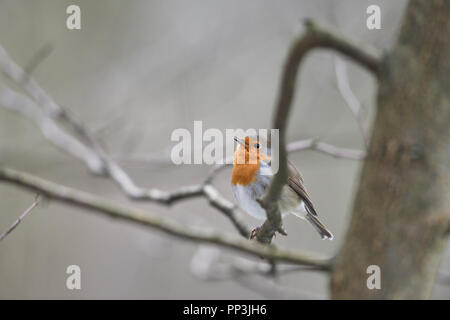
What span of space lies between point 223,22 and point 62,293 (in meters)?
3.17

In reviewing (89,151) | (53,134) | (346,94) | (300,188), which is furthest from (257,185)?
(53,134)

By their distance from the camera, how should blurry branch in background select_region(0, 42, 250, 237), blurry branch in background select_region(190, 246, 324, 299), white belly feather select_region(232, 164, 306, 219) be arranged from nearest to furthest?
blurry branch in background select_region(0, 42, 250, 237), white belly feather select_region(232, 164, 306, 219), blurry branch in background select_region(190, 246, 324, 299)

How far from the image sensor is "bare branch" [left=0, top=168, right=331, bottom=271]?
90 cm

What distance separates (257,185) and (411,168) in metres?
1.10

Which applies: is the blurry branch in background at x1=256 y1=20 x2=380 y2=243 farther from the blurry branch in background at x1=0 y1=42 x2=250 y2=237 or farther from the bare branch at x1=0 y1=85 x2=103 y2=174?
the bare branch at x1=0 y1=85 x2=103 y2=174

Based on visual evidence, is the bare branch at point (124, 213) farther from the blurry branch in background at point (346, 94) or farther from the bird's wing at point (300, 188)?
the blurry branch in background at point (346, 94)

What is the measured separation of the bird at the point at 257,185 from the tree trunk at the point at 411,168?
943 mm

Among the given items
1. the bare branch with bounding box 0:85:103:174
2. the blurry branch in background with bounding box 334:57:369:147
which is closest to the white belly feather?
the blurry branch in background with bounding box 334:57:369:147

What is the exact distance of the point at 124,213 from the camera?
3.21 feet

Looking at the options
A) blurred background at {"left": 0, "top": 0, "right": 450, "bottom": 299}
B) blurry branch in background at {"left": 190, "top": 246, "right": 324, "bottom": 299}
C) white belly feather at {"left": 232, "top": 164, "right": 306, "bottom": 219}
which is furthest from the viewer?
blurred background at {"left": 0, "top": 0, "right": 450, "bottom": 299}

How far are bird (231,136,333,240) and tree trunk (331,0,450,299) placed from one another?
0.94 m

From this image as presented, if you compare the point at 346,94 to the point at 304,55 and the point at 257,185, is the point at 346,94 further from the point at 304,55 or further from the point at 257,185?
the point at 304,55

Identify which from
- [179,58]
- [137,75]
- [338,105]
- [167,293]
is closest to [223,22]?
[179,58]

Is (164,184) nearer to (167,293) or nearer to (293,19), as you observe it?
(167,293)
